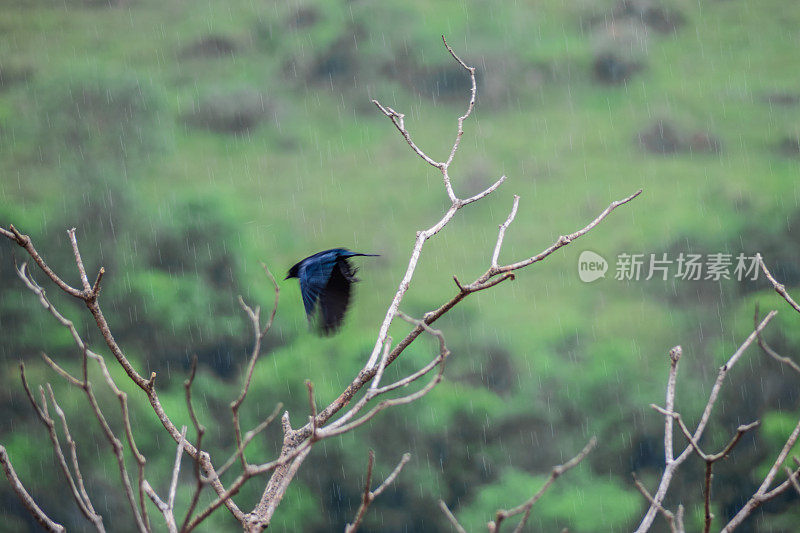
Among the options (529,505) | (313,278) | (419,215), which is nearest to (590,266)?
(419,215)

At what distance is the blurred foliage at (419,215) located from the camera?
3.86m

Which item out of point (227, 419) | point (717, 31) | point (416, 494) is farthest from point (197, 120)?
point (717, 31)

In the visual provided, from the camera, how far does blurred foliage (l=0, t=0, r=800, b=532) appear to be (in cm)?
386

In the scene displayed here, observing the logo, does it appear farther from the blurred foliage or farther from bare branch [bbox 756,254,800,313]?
bare branch [bbox 756,254,800,313]

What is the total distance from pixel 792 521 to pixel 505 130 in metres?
3.92

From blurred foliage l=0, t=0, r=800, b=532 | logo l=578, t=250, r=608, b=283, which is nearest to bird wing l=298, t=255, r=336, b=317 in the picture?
blurred foliage l=0, t=0, r=800, b=532

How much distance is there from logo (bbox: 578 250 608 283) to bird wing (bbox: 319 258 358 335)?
390 cm

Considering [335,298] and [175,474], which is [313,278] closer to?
[335,298]

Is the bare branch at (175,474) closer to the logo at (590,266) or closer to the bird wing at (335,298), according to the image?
the bird wing at (335,298)

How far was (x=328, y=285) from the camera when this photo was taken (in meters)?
1.29

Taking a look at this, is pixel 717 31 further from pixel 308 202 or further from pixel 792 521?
pixel 792 521

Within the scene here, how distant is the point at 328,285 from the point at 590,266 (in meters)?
3.90

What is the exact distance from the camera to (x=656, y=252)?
4.80 meters

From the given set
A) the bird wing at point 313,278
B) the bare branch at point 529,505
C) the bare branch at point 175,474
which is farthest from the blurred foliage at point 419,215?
the bare branch at point 529,505
